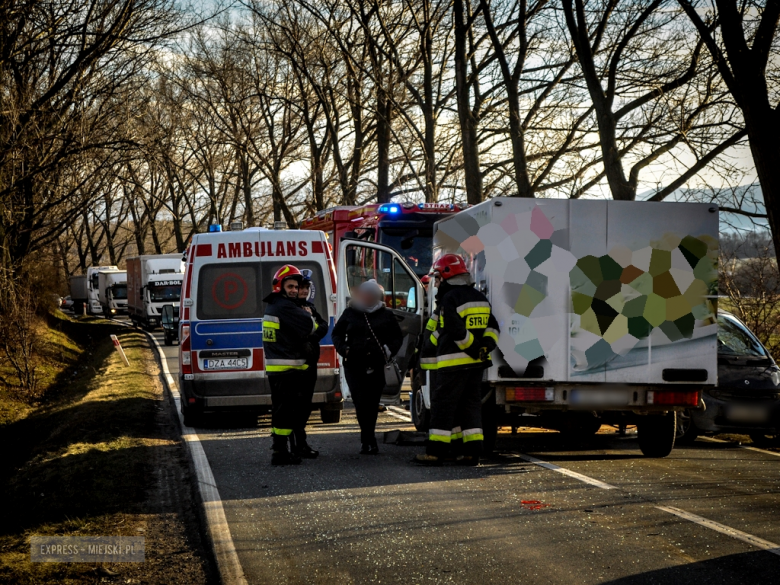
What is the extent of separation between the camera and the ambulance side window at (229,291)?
1161 cm

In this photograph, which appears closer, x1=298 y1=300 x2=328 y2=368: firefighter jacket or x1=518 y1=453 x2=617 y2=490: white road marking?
x1=518 y1=453 x2=617 y2=490: white road marking

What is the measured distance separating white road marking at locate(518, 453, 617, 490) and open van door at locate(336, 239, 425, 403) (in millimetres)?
2627

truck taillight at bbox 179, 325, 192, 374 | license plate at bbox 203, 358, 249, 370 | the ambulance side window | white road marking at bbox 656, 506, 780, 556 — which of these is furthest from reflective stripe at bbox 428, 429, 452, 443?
truck taillight at bbox 179, 325, 192, 374

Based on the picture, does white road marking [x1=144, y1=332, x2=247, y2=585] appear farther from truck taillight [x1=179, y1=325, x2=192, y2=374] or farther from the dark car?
the dark car

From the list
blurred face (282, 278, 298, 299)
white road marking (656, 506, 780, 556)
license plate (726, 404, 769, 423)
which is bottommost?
white road marking (656, 506, 780, 556)

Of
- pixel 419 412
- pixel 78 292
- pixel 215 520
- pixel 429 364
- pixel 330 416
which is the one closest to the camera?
pixel 215 520

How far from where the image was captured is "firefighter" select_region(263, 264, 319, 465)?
8.96 m

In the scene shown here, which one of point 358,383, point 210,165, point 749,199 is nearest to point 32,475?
point 358,383

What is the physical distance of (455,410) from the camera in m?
8.67

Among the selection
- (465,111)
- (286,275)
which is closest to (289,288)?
(286,275)

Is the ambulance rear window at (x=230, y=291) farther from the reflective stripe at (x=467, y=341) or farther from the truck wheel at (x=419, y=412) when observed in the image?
the reflective stripe at (x=467, y=341)

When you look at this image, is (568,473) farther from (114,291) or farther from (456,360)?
(114,291)

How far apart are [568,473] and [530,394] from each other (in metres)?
0.84

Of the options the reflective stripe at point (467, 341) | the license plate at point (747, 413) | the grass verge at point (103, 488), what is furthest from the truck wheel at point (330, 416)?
the license plate at point (747, 413)
